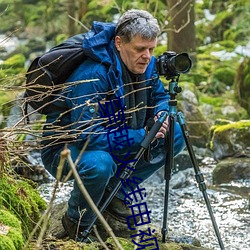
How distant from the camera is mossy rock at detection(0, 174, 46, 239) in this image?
9.78 feet

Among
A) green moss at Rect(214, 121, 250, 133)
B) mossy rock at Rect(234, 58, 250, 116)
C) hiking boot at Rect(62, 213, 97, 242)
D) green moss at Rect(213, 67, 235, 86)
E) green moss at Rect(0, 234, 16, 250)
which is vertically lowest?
green moss at Rect(213, 67, 235, 86)

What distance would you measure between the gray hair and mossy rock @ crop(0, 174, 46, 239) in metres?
0.98

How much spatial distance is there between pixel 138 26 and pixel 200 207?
2.57m

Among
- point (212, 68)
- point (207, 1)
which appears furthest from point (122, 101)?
point (207, 1)

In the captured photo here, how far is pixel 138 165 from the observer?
3582 millimetres

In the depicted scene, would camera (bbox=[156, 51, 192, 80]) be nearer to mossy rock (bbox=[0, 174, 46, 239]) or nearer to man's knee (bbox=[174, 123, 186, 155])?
man's knee (bbox=[174, 123, 186, 155])

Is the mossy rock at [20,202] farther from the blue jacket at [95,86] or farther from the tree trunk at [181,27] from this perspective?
the tree trunk at [181,27]

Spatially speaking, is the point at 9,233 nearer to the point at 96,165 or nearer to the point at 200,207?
the point at 96,165

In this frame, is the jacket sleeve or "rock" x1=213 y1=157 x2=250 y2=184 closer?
the jacket sleeve

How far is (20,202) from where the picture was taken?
3086 mm

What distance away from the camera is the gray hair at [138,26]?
10.6 ft

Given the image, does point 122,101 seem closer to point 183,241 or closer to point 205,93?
point 183,241

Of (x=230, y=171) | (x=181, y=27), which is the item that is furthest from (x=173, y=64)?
(x=181, y=27)

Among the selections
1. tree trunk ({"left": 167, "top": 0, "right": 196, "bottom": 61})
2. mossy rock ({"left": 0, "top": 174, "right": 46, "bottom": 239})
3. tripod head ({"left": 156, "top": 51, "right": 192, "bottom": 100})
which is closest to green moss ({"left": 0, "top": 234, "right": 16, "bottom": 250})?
mossy rock ({"left": 0, "top": 174, "right": 46, "bottom": 239})
